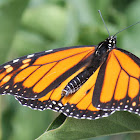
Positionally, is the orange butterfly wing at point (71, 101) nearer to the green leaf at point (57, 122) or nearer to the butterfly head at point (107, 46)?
the green leaf at point (57, 122)

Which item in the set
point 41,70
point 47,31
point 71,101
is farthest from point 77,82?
point 47,31

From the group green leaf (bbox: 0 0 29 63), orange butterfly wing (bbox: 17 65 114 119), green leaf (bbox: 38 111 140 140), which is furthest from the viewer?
green leaf (bbox: 0 0 29 63)

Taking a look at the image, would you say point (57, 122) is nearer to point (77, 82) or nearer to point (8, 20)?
point (77, 82)

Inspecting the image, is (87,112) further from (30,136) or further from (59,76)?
(30,136)

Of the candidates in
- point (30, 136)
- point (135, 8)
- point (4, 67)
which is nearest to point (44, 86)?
point (4, 67)

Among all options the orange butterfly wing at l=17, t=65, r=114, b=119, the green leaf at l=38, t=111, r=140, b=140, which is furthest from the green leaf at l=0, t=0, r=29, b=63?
the green leaf at l=38, t=111, r=140, b=140

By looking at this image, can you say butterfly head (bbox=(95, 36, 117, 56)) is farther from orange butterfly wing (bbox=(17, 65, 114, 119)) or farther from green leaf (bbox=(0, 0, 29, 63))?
green leaf (bbox=(0, 0, 29, 63))

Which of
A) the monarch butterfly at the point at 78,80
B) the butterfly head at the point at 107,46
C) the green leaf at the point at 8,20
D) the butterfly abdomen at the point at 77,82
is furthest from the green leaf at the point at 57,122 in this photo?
the green leaf at the point at 8,20
